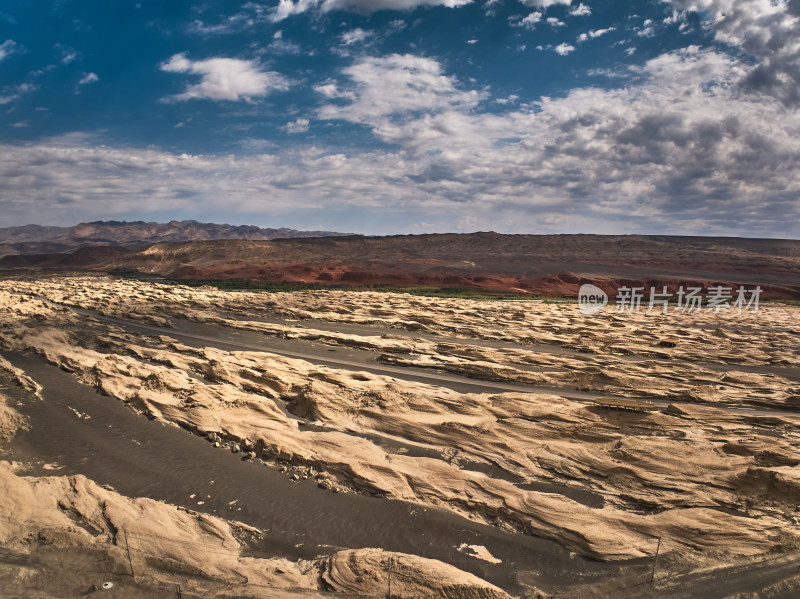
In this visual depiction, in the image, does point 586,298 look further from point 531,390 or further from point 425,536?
point 425,536

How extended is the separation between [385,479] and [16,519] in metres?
7.88

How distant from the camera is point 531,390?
19.4 meters

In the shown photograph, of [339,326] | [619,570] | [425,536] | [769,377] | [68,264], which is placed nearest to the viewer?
[619,570]

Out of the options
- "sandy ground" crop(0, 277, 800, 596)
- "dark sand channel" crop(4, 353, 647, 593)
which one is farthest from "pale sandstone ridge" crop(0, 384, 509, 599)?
"dark sand channel" crop(4, 353, 647, 593)

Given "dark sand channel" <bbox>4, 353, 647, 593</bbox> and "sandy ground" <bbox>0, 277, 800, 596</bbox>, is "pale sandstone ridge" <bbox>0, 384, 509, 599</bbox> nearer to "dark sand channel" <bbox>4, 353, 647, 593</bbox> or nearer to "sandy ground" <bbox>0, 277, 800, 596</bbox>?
"sandy ground" <bbox>0, 277, 800, 596</bbox>

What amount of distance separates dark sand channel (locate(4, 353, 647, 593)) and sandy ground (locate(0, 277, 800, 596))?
449 mm

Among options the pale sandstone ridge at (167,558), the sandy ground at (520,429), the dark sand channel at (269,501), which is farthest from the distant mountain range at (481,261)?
the pale sandstone ridge at (167,558)

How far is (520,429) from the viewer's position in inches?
563

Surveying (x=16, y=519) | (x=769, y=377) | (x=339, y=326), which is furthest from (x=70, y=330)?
(x=769, y=377)

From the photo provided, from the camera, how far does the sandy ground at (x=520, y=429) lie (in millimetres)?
9656

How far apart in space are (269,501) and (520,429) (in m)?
8.13

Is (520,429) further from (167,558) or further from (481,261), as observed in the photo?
(481,261)

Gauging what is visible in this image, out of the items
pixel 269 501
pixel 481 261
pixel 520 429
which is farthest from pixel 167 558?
pixel 481 261

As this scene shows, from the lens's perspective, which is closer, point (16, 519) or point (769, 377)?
point (16, 519)
